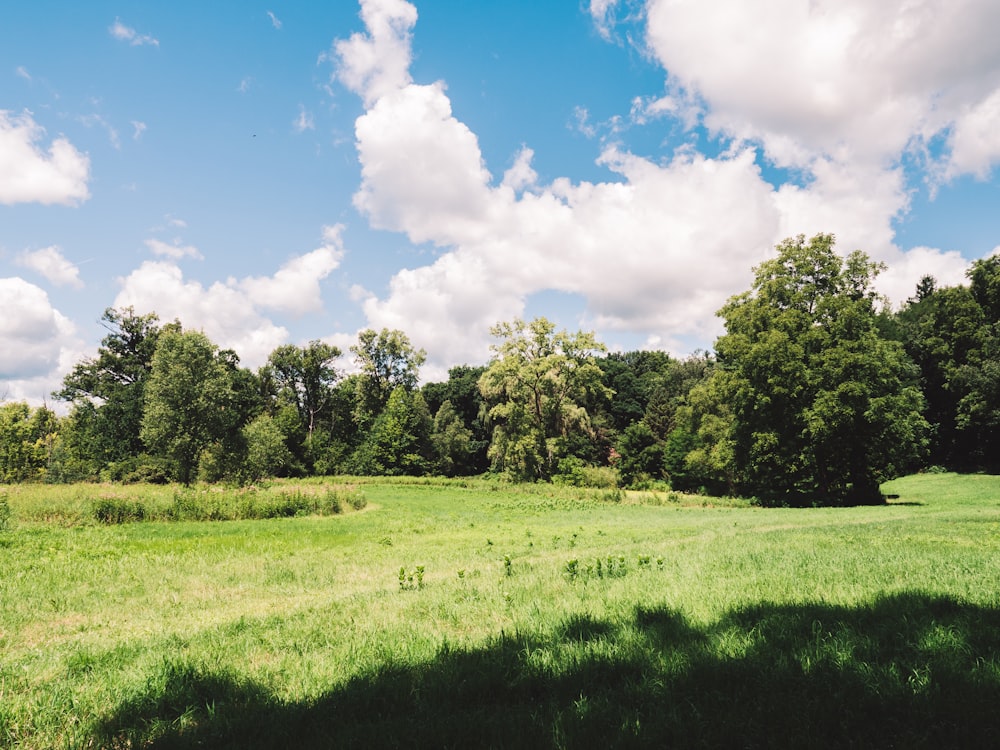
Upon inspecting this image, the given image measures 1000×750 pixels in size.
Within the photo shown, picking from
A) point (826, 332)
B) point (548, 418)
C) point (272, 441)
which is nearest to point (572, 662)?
point (826, 332)

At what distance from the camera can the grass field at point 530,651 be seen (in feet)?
11.8

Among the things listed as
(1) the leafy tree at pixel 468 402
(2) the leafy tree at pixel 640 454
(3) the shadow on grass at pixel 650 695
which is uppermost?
(1) the leafy tree at pixel 468 402

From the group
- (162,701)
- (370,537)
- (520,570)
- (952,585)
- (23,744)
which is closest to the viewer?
(23,744)

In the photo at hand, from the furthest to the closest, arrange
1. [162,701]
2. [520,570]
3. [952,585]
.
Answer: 1. [520,570]
2. [952,585]
3. [162,701]

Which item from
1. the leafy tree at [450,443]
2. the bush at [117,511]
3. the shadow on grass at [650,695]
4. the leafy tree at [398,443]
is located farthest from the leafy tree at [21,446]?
the shadow on grass at [650,695]

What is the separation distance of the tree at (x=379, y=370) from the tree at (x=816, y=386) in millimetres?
52171

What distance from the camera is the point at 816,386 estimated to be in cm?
3400

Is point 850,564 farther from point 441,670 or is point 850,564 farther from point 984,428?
point 984,428

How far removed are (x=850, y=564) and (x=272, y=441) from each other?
63.1 m

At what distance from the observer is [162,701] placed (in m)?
4.29

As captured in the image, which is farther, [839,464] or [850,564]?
[839,464]

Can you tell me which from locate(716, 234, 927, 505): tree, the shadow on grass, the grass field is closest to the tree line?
locate(716, 234, 927, 505): tree

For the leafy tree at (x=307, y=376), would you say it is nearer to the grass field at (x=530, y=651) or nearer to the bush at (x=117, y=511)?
the bush at (x=117, y=511)

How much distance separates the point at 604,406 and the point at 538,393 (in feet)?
100
